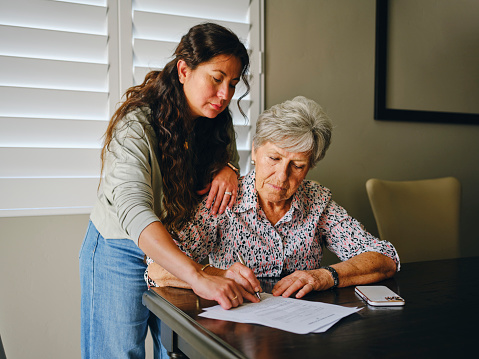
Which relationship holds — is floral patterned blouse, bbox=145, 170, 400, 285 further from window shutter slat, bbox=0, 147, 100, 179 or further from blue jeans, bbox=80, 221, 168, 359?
window shutter slat, bbox=0, 147, 100, 179

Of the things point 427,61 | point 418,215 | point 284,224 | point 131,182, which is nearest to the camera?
point 131,182

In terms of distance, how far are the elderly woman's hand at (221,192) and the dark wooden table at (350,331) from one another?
1.09ft

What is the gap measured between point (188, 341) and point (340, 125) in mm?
1650

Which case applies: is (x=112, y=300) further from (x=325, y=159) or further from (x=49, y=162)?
(x=325, y=159)

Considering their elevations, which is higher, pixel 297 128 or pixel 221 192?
pixel 297 128

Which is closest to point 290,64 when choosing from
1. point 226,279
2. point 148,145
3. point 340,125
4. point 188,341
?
point 340,125

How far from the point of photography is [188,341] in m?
0.98

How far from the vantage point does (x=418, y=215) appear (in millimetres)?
2279

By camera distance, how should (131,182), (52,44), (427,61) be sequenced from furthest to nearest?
(427,61), (52,44), (131,182)

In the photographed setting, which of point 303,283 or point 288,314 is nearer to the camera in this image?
point 288,314

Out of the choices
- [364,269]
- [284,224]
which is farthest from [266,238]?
[364,269]

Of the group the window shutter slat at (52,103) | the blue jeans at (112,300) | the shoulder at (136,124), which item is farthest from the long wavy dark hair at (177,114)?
the window shutter slat at (52,103)

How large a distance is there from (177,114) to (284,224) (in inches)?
21.8

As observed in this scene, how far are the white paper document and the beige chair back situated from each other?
114 centimetres
